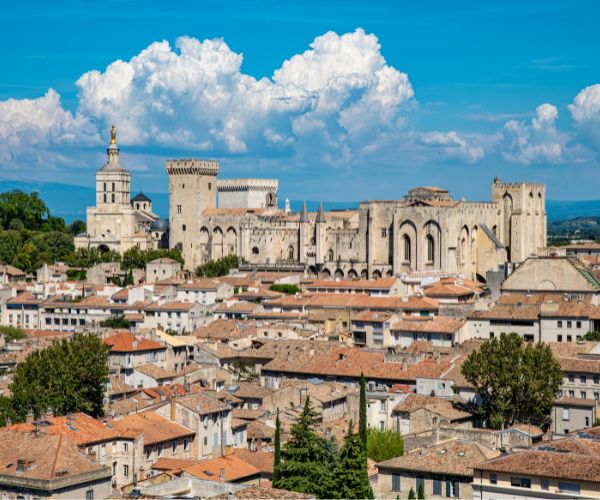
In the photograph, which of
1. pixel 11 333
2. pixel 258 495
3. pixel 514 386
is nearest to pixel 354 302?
pixel 11 333

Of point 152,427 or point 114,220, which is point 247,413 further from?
point 114,220

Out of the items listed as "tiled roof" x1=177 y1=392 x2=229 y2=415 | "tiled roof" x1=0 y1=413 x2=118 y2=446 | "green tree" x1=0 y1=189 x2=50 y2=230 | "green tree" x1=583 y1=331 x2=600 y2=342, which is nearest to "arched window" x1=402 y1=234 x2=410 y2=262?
"green tree" x1=583 y1=331 x2=600 y2=342

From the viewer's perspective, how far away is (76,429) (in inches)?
1548

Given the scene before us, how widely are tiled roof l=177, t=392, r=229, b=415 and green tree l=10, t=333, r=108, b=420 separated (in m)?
5.86

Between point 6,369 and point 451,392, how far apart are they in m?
21.8

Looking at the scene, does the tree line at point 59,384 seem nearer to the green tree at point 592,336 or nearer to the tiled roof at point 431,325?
the tiled roof at point 431,325

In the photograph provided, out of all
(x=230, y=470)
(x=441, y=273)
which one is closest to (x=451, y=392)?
(x=230, y=470)

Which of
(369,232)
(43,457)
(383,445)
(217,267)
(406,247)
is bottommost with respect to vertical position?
(383,445)

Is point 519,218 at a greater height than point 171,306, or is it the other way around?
point 519,218

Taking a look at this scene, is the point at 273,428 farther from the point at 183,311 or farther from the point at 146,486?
the point at 183,311

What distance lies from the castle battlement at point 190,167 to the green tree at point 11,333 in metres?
44.4

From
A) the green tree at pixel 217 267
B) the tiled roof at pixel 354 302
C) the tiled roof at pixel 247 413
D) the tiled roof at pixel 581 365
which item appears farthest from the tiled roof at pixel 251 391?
the green tree at pixel 217 267

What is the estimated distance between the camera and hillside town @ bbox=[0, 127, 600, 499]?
35594 millimetres

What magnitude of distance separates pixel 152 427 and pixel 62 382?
8.72 meters
